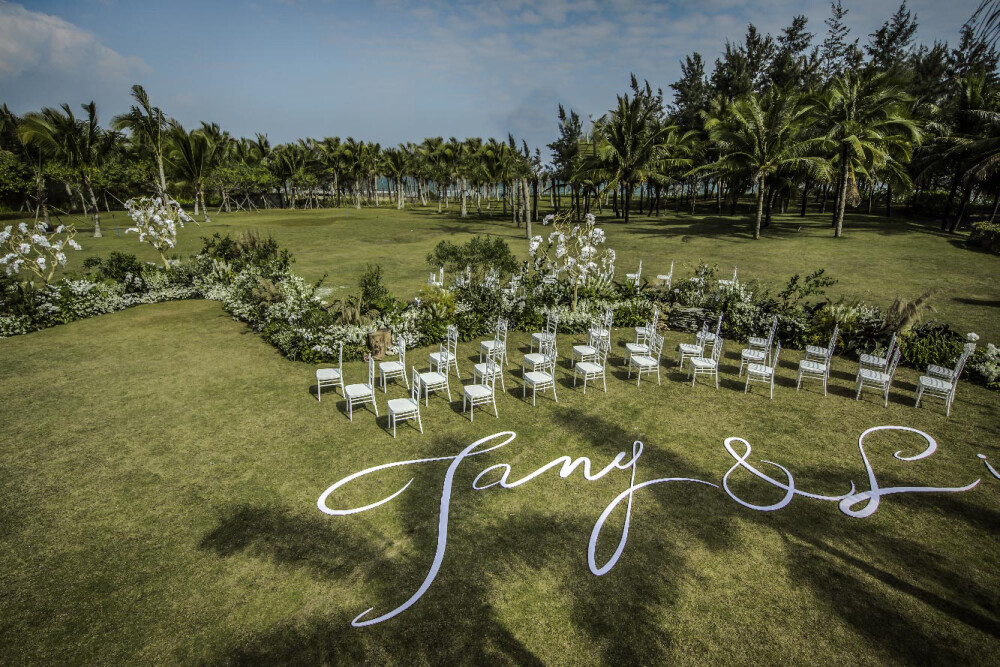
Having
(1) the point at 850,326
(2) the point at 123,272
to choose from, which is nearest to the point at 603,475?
(1) the point at 850,326

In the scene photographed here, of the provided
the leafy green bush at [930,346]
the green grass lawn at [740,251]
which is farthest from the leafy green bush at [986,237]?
the leafy green bush at [930,346]

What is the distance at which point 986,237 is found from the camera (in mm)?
29500

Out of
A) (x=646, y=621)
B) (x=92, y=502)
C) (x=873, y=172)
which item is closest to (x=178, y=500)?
(x=92, y=502)

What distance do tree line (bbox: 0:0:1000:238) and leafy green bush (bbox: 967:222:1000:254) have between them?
3303 mm

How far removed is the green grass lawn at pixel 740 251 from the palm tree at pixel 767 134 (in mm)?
5416

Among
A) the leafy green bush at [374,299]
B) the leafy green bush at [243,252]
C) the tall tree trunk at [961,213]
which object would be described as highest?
the tall tree trunk at [961,213]

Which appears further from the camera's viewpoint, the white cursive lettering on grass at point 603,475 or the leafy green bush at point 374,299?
the leafy green bush at point 374,299

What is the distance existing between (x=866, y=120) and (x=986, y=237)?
34.7ft

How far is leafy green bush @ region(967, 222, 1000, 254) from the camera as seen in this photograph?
28.8m

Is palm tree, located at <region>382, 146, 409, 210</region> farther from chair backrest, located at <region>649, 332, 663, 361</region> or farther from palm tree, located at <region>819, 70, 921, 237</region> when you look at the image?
chair backrest, located at <region>649, 332, 663, 361</region>

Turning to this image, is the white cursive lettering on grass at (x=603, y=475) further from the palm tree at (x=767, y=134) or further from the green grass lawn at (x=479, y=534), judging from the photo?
the palm tree at (x=767, y=134)

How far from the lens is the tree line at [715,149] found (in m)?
32.0

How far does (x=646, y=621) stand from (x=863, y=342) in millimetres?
14200

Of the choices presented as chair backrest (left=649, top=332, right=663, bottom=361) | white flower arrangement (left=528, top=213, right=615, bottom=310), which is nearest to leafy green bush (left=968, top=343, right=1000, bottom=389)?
chair backrest (left=649, top=332, right=663, bottom=361)
